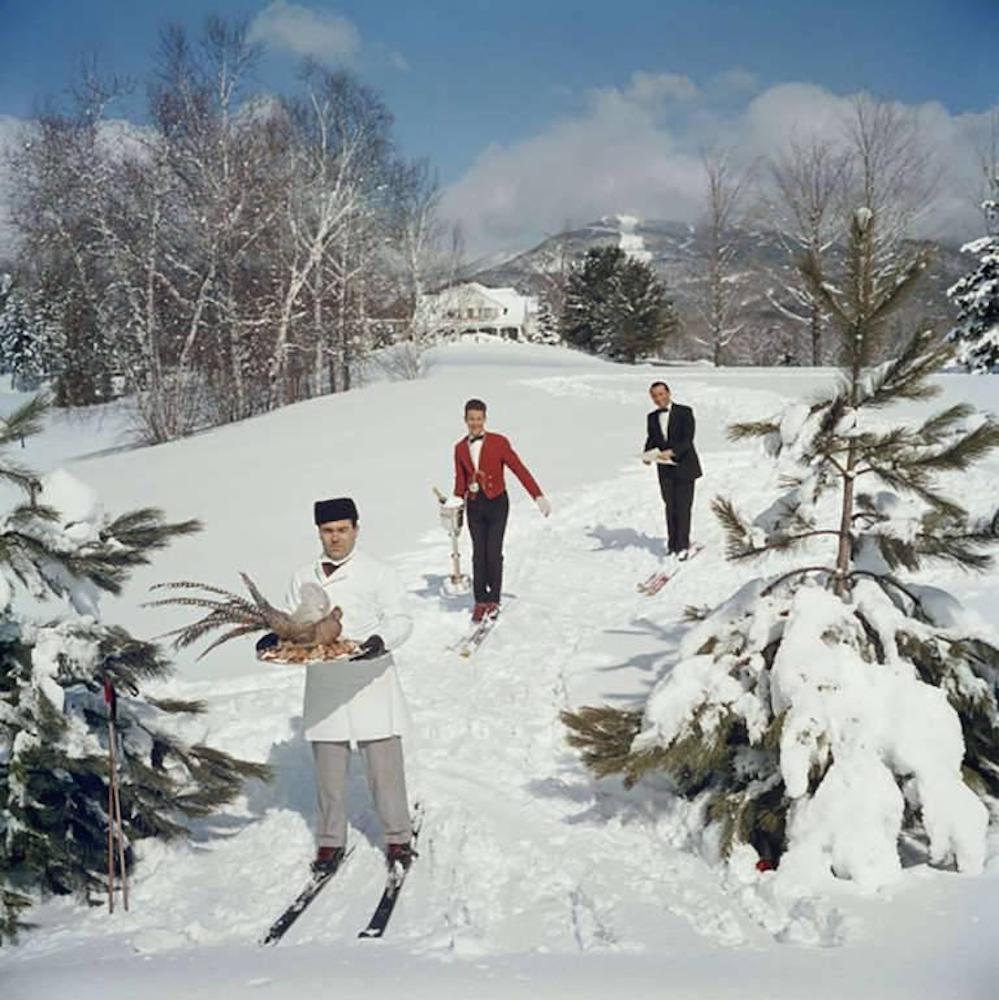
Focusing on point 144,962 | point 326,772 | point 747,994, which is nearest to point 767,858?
point 747,994

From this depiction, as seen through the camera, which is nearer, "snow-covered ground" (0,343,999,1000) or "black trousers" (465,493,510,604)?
"snow-covered ground" (0,343,999,1000)

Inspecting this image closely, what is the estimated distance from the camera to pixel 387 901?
7.68 ft

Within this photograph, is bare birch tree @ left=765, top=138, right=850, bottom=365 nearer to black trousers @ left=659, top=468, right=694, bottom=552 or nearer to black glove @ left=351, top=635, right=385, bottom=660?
black glove @ left=351, top=635, right=385, bottom=660

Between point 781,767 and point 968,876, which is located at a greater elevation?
point 781,767

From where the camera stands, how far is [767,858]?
90.0 inches

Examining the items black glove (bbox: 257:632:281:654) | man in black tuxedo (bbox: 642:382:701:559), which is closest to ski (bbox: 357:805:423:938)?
black glove (bbox: 257:632:281:654)

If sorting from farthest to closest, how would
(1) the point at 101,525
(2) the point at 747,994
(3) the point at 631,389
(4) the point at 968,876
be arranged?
(3) the point at 631,389, (1) the point at 101,525, (4) the point at 968,876, (2) the point at 747,994

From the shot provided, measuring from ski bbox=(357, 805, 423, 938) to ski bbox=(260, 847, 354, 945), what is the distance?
0.61 ft

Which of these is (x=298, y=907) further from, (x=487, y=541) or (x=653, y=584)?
(x=653, y=584)

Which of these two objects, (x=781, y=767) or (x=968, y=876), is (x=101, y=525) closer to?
(x=781, y=767)

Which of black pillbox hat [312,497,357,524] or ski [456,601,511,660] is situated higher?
black pillbox hat [312,497,357,524]

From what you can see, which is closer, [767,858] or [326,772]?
[767,858]

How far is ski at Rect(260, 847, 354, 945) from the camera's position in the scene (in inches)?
85.9

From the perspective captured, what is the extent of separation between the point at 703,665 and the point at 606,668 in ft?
5.23
